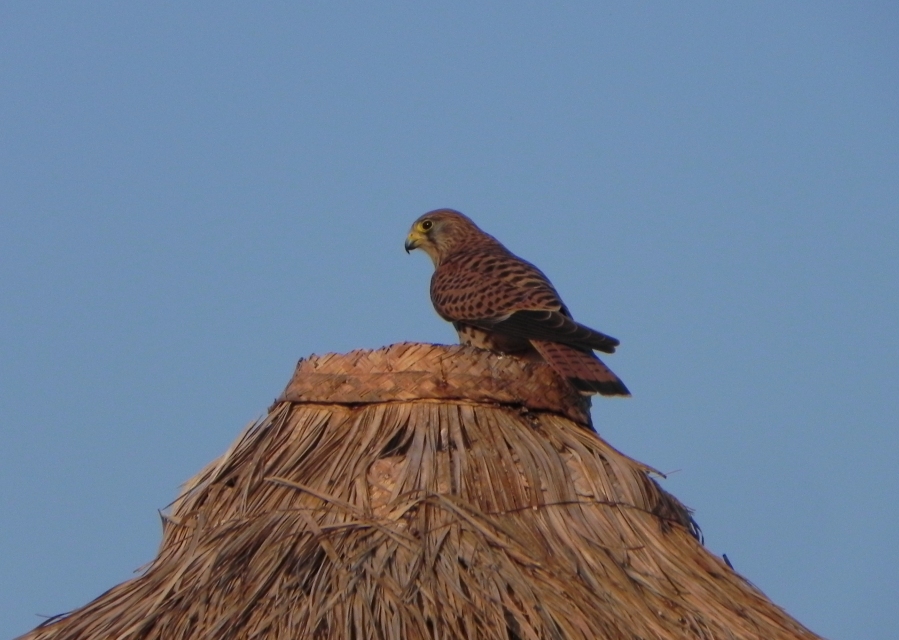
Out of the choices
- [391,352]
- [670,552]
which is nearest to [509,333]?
[391,352]

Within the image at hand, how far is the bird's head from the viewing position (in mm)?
9778

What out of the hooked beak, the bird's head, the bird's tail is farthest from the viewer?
the hooked beak

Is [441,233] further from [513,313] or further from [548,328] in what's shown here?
[548,328]

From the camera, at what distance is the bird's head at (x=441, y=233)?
9778 millimetres

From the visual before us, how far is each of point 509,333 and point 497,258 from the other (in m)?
1.17

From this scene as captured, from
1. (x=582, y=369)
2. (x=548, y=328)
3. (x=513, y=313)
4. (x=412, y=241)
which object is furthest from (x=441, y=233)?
(x=582, y=369)

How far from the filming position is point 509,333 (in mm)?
7625

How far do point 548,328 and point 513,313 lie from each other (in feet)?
1.26

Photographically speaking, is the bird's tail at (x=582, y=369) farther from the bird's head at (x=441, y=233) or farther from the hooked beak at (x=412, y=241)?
the hooked beak at (x=412, y=241)

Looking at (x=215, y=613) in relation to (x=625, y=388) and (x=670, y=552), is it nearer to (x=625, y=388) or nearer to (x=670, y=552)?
(x=670, y=552)

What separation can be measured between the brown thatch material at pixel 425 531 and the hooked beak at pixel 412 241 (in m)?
3.98

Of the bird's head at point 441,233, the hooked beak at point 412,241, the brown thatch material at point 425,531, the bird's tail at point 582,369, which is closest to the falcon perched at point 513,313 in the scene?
the bird's tail at point 582,369

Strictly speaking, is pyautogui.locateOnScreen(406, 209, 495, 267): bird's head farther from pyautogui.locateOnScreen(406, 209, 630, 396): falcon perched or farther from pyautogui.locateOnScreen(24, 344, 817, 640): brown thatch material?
pyautogui.locateOnScreen(24, 344, 817, 640): brown thatch material

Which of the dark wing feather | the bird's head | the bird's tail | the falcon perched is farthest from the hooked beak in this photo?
the bird's tail
